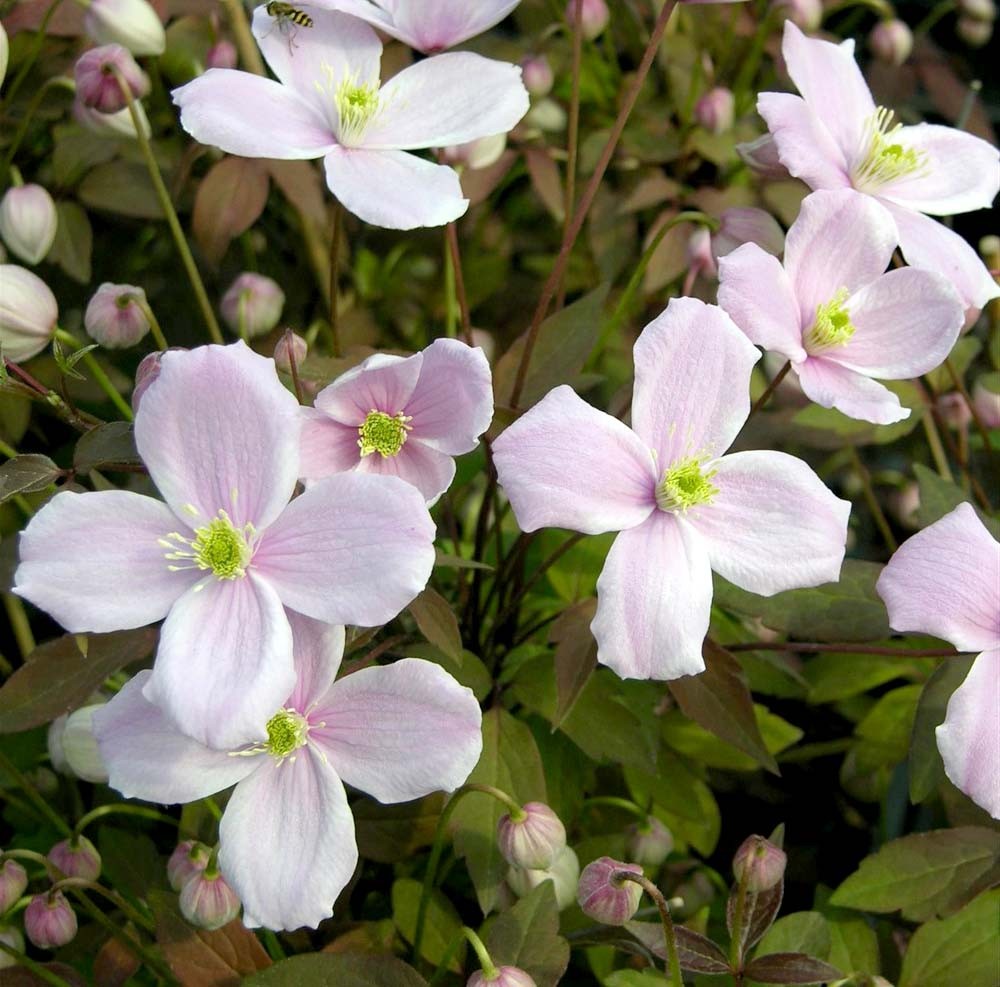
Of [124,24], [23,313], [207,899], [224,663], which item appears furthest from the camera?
[124,24]

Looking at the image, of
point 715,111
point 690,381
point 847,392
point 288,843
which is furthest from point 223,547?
point 715,111

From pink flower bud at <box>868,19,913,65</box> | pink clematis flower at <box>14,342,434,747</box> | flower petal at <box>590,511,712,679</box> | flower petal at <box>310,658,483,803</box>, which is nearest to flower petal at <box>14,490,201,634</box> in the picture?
pink clematis flower at <box>14,342,434,747</box>

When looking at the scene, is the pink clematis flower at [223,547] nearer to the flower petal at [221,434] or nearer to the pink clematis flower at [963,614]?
the flower petal at [221,434]

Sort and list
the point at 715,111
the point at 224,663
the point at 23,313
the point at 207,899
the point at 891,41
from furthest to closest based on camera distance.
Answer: the point at 891,41 < the point at 715,111 < the point at 23,313 < the point at 207,899 < the point at 224,663

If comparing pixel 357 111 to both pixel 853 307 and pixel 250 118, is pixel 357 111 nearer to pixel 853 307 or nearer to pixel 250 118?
pixel 250 118

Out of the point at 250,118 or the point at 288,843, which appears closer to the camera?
the point at 288,843

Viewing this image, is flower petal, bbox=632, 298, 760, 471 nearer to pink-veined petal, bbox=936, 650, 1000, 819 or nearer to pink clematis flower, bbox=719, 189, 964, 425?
pink clematis flower, bbox=719, 189, 964, 425

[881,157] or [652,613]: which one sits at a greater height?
[881,157]

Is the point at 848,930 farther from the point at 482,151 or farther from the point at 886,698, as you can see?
the point at 482,151

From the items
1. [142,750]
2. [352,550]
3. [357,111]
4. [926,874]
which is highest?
[357,111]
